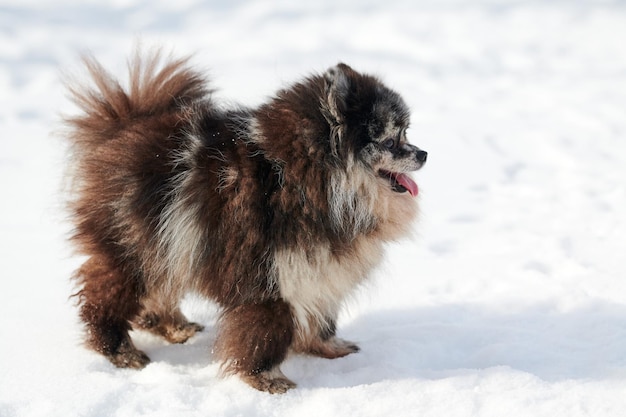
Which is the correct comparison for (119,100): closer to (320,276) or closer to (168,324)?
(168,324)

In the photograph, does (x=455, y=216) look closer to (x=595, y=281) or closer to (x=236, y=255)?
(x=595, y=281)

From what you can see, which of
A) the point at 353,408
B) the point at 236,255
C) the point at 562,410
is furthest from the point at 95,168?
the point at 562,410

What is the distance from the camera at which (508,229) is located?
5750 millimetres

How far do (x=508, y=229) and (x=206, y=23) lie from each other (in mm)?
7176

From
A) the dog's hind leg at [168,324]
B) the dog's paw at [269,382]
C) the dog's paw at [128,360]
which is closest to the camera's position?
the dog's paw at [269,382]

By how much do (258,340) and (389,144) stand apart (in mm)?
1135

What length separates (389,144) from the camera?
344 centimetres

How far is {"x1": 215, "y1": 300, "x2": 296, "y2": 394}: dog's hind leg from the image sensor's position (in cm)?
334

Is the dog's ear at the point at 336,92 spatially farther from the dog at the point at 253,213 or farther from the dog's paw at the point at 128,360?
the dog's paw at the point at 128,360

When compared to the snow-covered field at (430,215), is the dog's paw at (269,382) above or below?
below

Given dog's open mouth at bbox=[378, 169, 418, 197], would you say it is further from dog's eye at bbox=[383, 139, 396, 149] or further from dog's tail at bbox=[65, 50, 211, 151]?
dog's tail at bbox=[65, 50, 211, 151]

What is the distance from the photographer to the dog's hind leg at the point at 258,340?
3.34m

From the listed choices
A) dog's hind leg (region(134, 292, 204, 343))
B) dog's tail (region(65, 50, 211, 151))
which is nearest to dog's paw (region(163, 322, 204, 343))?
dog's hind leg (region(134, 292, 204, 343))

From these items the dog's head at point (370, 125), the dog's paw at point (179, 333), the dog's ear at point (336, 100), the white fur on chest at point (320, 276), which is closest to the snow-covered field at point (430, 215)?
the dog's paw at point (179, 333)
